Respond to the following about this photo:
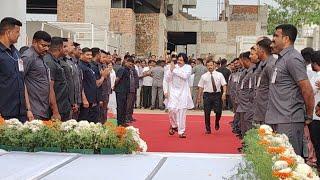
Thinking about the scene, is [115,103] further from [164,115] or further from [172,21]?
[172,21]

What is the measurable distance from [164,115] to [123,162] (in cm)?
1501

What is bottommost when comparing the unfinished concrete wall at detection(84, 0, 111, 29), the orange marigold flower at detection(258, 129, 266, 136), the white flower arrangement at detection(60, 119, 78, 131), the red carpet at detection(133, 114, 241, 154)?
the red carpet at detection(133, 114, 241, 154)

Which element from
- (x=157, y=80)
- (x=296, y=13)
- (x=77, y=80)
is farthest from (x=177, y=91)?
(x=296, y=13)

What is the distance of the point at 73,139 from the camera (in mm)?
4633

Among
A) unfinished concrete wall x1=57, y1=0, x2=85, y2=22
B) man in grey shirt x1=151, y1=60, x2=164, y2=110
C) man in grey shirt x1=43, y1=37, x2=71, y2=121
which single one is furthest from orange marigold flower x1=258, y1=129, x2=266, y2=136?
unfinished concrete wall x1=57, y1=0, x2=85, y2=22

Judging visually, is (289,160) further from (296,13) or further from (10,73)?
(296,13)

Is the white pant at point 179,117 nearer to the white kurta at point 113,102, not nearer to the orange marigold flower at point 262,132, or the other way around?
the white kurta at point 113,102

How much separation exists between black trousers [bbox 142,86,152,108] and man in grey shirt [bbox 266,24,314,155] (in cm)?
1572

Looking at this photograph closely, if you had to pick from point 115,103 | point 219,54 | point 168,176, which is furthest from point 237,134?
point 219,54

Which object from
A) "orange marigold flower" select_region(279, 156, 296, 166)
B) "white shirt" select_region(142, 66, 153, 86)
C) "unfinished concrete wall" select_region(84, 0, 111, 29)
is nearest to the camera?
"orange marigold flower" select_region(279, 156, 296, 166)

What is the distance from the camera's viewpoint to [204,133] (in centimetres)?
1366

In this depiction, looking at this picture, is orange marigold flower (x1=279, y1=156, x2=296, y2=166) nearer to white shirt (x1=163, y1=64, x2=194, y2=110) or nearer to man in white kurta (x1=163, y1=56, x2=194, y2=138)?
man in white kurta (x1=163, y1=56, x2=194, y2=138)

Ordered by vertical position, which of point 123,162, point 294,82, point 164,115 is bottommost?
point 164,115

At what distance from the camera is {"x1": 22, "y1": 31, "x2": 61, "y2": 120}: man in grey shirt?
6.83m
